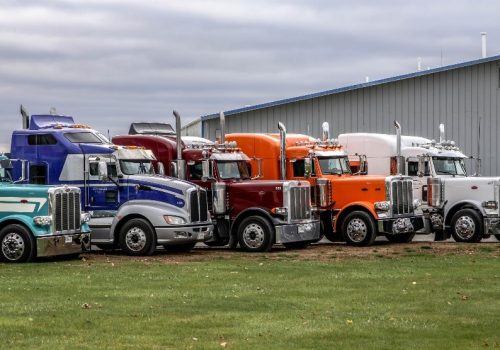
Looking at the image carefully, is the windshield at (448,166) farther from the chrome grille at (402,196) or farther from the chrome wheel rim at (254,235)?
the chrome wheel rim at (254,235)

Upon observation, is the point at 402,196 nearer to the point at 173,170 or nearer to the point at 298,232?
the point at 298,232

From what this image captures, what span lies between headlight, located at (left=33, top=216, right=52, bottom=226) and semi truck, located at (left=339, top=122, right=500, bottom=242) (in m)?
11.9

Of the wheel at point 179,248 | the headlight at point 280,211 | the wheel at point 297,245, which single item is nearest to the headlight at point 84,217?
the wheel at point 179,248

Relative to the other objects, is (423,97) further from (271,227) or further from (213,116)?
(271,227)

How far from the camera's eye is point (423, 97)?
47.5 m

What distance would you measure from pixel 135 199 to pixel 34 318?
504 inches

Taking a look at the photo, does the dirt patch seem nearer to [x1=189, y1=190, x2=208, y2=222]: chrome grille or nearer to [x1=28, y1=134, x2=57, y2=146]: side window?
[x1=189, y1=190, x2=208, y2=222]: chrome grille

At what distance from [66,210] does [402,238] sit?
11.3m

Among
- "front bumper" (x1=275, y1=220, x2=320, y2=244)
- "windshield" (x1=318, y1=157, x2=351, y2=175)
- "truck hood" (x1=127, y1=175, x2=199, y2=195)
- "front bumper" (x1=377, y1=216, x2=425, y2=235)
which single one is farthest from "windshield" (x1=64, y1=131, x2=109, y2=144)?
"front bumper" (x1=377, y1=216, x2=425, y2=235)

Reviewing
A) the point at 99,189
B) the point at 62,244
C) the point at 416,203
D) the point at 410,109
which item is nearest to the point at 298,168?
the point at 416,203

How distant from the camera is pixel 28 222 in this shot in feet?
84.5

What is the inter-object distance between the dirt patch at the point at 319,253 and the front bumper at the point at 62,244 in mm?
460

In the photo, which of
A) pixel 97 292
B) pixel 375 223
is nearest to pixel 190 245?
pixel 375 223

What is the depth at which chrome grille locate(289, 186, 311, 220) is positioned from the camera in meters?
29.9
